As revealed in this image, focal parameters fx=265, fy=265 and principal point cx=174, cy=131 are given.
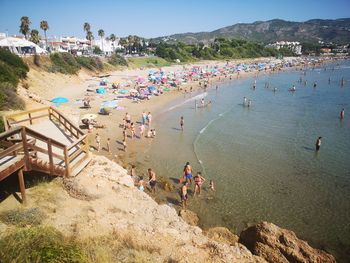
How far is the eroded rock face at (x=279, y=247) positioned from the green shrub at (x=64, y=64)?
41.6 metres

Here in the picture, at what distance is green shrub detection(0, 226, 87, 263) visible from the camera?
169 inches

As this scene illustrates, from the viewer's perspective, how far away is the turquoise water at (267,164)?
11.4 m

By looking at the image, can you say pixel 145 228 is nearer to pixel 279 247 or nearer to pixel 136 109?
pixel 279 247

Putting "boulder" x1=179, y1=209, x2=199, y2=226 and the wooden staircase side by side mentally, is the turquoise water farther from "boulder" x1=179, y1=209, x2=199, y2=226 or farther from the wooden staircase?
the wooden staircase

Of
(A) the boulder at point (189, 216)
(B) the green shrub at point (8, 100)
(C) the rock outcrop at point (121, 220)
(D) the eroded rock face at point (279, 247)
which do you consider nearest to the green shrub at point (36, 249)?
(C) the rock outcrop at point (121, 220)

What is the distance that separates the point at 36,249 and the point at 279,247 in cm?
611

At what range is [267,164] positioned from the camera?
16906mm

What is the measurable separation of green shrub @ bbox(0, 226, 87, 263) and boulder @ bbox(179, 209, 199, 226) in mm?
6335

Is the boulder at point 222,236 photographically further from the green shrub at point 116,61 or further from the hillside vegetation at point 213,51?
the hillside vegetation at point 213,51

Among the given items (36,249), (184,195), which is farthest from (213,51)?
(36,249)

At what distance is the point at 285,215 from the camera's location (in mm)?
11680

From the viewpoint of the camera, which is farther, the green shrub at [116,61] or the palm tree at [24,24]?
the green shrub at [116,61]

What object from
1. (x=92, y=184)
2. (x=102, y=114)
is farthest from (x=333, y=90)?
(x=92, y=184)

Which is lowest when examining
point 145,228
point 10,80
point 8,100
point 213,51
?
point 145,228
